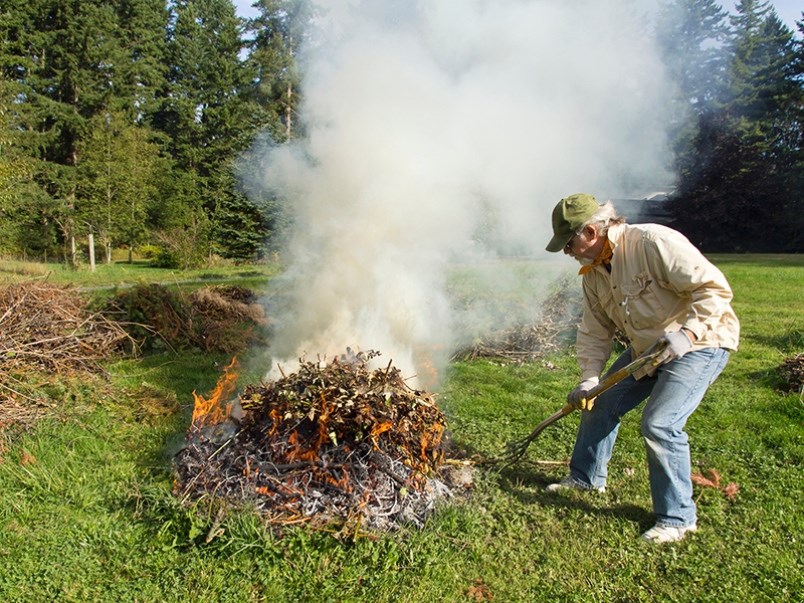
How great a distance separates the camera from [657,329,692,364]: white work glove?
3025mm

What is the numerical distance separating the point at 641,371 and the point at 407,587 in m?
1.73

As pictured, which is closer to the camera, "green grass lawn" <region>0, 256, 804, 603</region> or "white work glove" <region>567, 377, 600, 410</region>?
"green grass lawn" <region>0, 256, 804, 603</region>

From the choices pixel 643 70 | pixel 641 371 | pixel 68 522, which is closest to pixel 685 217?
pixel 643 70

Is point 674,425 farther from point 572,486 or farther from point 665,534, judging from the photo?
point 572,486

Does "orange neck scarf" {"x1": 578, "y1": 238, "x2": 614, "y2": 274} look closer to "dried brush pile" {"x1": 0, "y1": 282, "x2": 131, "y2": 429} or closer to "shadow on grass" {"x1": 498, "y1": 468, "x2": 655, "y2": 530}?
"shadow on grass" {"x1": 498, "y1": 468, "x2": 655, "y2": 530}

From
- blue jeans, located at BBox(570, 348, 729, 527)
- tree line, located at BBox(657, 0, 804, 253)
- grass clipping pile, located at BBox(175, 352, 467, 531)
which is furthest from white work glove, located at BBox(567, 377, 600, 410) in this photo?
tree line, located at BBox(657, 0, 804, 253)

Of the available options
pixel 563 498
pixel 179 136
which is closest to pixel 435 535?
pixel 563 498

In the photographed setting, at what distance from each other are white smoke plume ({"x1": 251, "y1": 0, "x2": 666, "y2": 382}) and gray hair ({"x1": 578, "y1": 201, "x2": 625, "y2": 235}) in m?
1.99

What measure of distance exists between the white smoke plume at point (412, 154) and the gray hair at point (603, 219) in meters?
1.99

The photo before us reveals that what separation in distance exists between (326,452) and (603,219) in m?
2.07

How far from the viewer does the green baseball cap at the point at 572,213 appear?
3.28m

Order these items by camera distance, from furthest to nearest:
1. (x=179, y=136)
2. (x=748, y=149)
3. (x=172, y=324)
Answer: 1. (x=179, y=136)
2. (x=748, y=149)
3. (x=172, y=324)

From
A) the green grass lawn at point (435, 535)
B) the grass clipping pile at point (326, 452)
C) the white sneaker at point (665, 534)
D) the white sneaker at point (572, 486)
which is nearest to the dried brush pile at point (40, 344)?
the green grass lawn at point (435, 535)

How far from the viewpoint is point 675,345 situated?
3025mm
